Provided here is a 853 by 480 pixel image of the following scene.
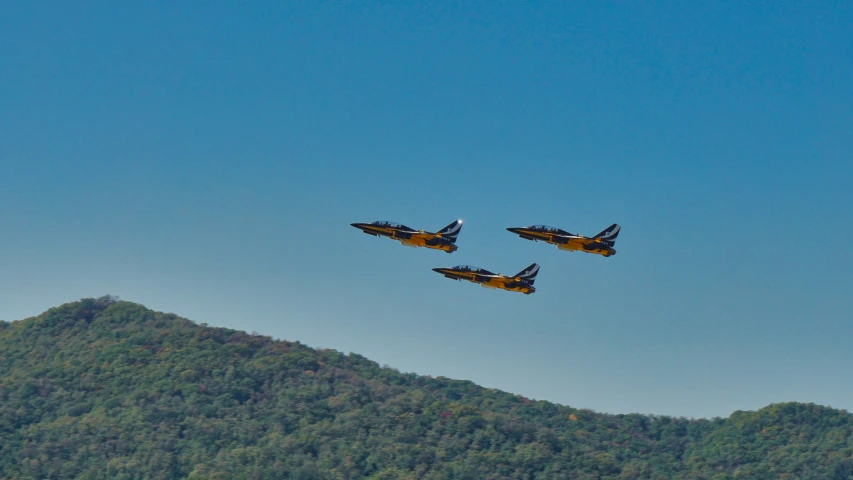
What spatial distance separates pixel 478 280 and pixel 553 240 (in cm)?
1001

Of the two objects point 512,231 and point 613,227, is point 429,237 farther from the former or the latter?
point 613,227

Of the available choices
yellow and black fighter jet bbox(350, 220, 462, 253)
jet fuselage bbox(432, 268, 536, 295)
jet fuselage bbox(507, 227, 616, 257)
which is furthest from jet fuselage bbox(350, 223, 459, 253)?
jet fuselage bbox(507, 227, 616, 257)

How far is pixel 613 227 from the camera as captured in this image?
12744 centimetres

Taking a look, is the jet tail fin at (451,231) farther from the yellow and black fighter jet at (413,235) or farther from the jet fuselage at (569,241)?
the jet fuselage at (569,241)

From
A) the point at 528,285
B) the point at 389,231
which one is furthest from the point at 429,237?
the point at 528,285

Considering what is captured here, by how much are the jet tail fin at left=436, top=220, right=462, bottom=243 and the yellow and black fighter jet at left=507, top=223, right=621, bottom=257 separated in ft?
26.6

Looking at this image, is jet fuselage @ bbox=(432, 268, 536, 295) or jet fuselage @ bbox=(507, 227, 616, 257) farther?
jet fuselage @ bbox=(432, 268, 536, 295)

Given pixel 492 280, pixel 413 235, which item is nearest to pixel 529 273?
pixel 492 280

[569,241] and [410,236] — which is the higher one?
[569,241]

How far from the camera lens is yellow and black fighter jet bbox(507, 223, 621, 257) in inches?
5025

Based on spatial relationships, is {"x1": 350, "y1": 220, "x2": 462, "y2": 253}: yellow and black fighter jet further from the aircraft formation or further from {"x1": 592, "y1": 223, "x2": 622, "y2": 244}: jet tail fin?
{"x1": 592, "y1": 223, "x2": 622, "y2": 244}: jet tail fin

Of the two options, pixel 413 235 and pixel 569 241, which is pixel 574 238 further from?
pixel 413 235

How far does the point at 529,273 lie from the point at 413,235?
55.9 ft

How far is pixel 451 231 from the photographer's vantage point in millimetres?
127438
